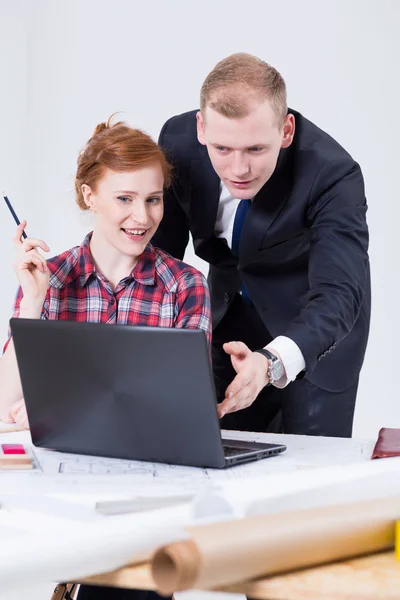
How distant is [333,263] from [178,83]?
7.13 ft

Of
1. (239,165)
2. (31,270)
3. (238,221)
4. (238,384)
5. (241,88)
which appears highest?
(241,88)

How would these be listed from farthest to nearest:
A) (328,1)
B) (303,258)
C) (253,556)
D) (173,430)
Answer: (328,1) → (303,258) → (173,430) → (253,556)

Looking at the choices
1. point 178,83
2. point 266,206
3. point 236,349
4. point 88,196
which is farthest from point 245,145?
point 178,83

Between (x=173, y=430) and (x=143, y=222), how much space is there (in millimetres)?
717

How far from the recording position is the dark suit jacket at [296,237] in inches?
80.4

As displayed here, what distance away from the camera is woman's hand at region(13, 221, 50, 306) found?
1939mm

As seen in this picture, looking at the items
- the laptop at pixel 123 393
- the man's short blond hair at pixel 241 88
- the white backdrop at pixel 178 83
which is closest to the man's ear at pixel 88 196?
the man's short blond hair at pixel 241 88

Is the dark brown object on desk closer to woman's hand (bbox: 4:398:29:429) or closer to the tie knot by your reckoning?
woman's hand (bbox: 4:398:29:429)

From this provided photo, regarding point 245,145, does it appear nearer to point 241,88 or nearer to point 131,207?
point 241,88

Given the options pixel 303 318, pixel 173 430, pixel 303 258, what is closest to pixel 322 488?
pixel 173 430

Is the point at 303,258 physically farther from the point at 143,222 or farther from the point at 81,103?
the point at 81,103

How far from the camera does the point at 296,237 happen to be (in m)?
2.25

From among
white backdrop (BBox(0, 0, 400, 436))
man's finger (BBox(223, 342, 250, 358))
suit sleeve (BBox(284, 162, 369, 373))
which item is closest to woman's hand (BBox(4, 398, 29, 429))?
man's finger (BBox(223, 342, 250, 358))

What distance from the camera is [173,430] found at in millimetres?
1371
